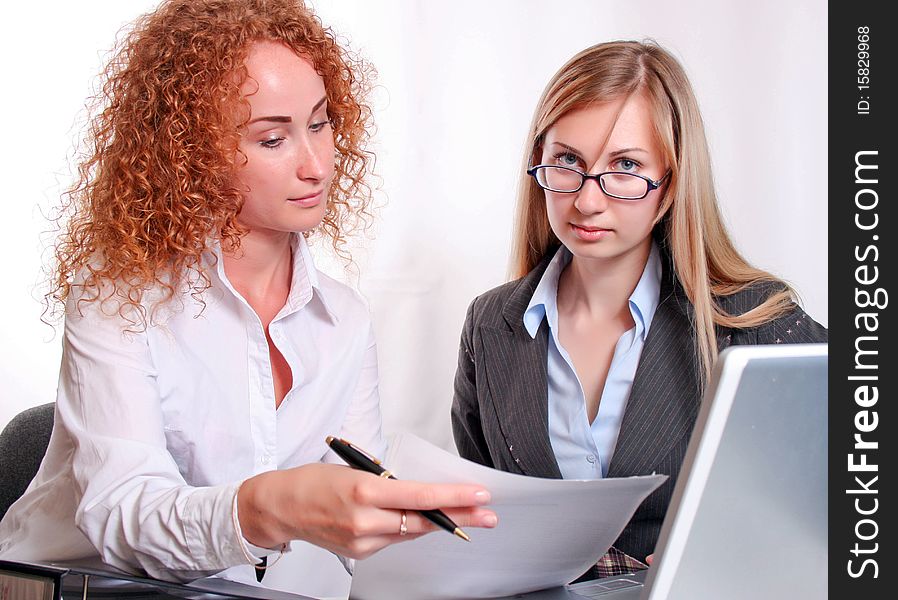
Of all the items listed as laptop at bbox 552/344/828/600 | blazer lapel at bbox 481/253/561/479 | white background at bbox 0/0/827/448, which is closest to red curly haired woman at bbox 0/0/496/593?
blazer lapel at bbox 481/253/561/479

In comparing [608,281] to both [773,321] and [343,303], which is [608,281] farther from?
[343,303]

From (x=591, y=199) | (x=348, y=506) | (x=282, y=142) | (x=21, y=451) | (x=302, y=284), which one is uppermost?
(x=282, y=142)

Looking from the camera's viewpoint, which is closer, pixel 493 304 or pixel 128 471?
pixel 128 471

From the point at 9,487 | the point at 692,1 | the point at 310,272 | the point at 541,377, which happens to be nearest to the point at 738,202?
the point at 692,1

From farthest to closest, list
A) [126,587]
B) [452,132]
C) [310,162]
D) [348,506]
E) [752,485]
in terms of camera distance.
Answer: [452,132]
[310,162]
[126,587]
[348,506]
[752,485]

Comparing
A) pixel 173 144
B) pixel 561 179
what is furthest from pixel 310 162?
pixel 561 179

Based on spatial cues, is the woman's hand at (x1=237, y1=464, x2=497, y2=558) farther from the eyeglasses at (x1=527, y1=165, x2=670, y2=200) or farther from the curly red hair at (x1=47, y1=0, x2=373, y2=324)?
the eyeglasses at (x1=527, y1=165, x2=670, y2=200)

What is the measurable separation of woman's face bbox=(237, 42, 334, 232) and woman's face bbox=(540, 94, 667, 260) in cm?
45

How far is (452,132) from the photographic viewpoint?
3039 mm

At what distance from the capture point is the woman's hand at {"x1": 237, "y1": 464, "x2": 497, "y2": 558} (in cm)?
93

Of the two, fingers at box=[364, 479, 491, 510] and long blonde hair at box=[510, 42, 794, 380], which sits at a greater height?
long blonde hair at box=[510, 42, 794, 380]

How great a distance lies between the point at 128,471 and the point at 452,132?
6.46 feet

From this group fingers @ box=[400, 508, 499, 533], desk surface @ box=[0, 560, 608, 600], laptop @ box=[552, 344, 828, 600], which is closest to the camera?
laptop @ box=[552, 344, 828, 600]
